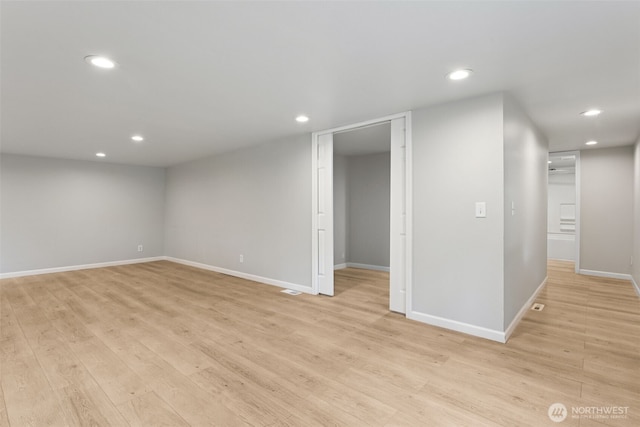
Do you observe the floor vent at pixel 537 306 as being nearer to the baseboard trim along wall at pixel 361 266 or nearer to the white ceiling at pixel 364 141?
the baseboard trim along wall at pixel 361 266

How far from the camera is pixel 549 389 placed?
2.02 meters

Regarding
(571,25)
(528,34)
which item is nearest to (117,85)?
(528,34)

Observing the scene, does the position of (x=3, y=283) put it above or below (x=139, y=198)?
below

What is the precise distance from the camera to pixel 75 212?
251 inches

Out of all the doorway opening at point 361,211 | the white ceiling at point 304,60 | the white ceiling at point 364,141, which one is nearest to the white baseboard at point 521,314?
the white ceiling at point 304,60

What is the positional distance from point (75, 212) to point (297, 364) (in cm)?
647

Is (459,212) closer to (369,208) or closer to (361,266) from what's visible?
(369,208)

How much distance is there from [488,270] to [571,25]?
193 centimetres

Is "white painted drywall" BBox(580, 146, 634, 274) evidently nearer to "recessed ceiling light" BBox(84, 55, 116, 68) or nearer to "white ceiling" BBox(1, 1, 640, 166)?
"white ceiling" BBox(1, 1, 640, 166)

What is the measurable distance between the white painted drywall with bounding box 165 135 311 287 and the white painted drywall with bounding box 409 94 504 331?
5.63 feet

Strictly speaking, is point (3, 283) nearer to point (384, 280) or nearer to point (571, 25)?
point (384, 280)

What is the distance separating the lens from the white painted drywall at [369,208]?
6.19 m

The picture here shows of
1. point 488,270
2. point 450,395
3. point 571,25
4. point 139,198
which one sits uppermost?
point 571,25

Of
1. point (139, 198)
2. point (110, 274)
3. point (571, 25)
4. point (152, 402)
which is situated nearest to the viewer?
point (571, 25)
